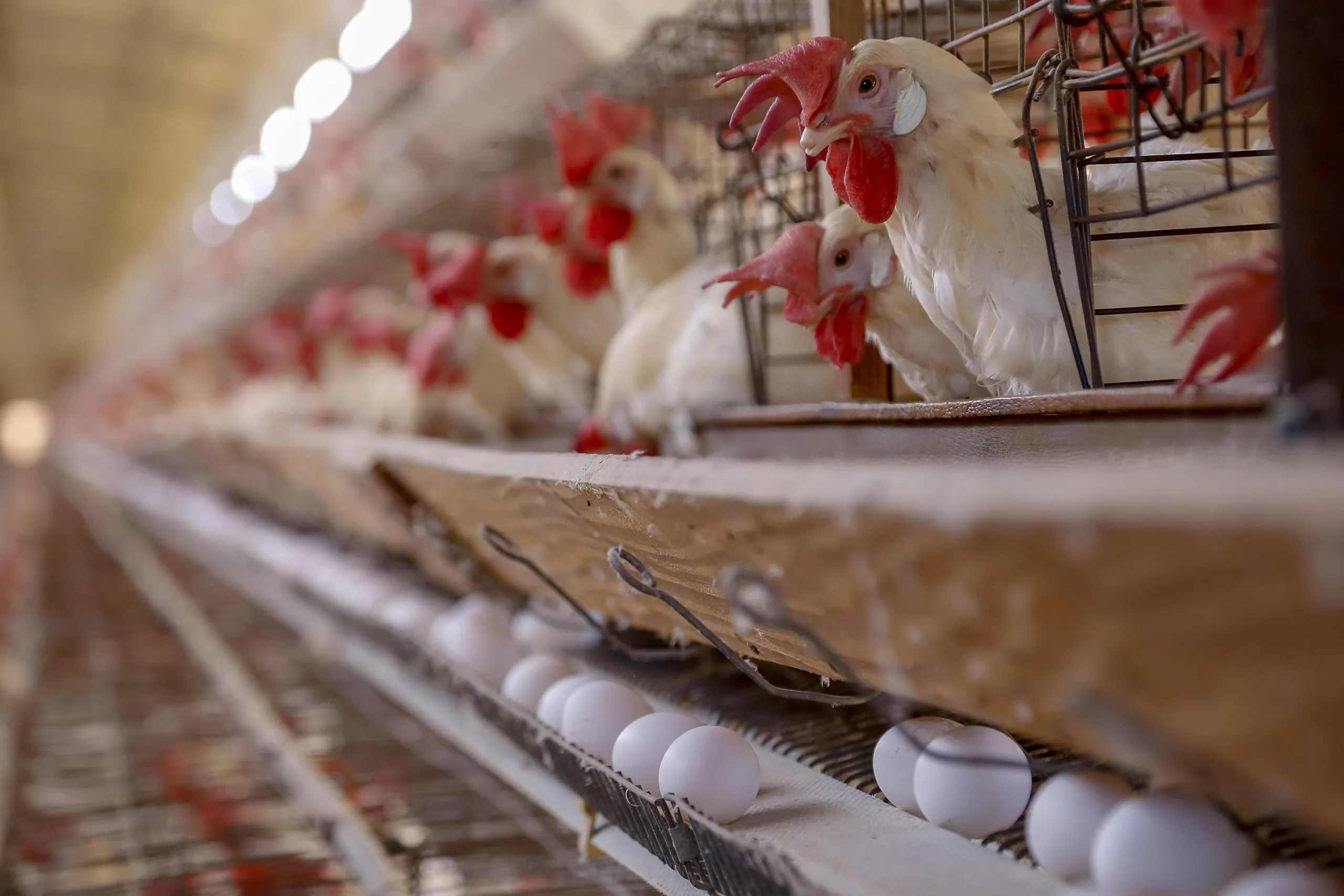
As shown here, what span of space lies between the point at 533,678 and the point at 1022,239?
78cm

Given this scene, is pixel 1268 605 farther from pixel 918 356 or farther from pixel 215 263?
pixel 215 263

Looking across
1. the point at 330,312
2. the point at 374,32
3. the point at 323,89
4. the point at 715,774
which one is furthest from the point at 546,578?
the point at 323,89

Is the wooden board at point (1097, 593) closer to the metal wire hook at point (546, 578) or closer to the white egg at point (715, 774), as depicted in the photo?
the white egg at point (715, 774)

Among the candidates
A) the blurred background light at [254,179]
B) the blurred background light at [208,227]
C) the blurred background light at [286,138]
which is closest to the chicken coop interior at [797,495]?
the blurred background light at [286,138]

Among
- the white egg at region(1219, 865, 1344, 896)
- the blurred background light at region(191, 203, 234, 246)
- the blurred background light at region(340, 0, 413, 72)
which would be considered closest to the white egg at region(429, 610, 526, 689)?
the white egg at region(1219, 865, 1344, 896)

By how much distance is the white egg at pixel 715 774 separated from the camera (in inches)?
35.7

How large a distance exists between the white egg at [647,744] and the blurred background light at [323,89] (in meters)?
4.08

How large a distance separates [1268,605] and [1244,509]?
4cm

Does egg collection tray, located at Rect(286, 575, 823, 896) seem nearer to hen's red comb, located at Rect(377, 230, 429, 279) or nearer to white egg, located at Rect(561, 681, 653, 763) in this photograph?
white egg, located at Rect(561, 681, 653, 763)

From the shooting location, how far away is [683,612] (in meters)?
0.90

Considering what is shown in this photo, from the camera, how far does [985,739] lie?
849 mm

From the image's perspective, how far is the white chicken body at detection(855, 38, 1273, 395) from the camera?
2.82ft

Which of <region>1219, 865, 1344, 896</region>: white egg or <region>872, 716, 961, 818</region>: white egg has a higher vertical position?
<region>1219, 865, 1344, 896</region>: white egg

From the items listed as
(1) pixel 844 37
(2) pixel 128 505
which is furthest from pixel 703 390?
(2) pixel 128 505
